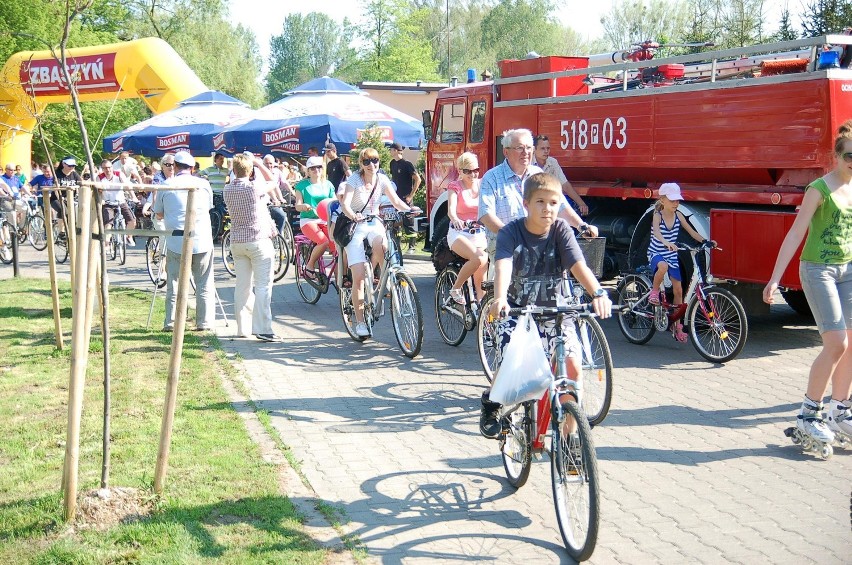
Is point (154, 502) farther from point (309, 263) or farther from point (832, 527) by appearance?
point (309, 263)

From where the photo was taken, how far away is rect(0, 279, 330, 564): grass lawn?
4703mm

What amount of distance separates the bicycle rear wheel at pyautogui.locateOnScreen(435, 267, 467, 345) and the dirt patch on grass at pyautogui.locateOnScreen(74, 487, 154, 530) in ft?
16.1

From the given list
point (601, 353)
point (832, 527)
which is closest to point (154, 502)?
point (601, 353)

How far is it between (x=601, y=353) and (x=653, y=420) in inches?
35.4

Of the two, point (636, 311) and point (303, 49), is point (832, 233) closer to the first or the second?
point (636, 311)

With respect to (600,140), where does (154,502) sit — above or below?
below

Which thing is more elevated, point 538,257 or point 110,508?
point 538,257

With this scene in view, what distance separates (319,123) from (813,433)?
15.5m

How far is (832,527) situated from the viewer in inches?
196

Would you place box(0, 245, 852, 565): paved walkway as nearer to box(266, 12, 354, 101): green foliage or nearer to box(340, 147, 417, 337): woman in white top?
box(340, 147, 417, 337): woman in white top

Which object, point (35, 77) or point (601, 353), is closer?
point (601, 353)

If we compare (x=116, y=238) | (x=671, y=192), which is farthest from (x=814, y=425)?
(x=116, y=238)

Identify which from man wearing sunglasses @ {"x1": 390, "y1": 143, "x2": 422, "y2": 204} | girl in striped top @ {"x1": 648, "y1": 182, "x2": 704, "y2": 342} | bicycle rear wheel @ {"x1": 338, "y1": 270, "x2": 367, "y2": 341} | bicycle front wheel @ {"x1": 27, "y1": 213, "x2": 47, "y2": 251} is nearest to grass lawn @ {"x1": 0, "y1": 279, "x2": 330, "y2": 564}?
bicycle rear wheel @ {"x1": 338, "y1": 270, "x2": 367, "y2": 341}

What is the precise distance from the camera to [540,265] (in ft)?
17.5
